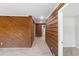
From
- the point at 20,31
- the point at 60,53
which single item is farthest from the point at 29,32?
the point at 60,53

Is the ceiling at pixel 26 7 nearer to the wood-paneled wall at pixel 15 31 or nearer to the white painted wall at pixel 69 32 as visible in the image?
the wood-paneled wall at pixel 15 31

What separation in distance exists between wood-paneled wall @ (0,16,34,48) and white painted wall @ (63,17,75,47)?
7.60 ft

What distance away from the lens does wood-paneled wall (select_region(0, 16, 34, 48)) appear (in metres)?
7.36

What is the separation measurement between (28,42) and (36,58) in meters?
6.25

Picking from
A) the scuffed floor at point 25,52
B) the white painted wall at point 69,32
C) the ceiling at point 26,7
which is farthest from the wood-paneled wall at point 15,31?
the white painted wall at point 69,32

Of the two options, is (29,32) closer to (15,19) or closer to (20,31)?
(20,31)

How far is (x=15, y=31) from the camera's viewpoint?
7398 mm

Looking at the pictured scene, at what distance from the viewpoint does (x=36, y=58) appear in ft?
3.88

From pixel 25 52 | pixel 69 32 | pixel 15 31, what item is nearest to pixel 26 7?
pixel 25 52

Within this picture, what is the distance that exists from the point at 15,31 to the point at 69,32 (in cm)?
345

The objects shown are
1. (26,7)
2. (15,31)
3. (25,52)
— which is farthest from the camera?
(15,31)

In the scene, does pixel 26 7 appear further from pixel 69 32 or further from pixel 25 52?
pixel 69 32

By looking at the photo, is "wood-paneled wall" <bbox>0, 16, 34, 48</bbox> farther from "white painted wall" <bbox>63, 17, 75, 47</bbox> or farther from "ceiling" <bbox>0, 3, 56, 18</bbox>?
"white painted wall" <bbox>63, 17, 75, 47</bbox>

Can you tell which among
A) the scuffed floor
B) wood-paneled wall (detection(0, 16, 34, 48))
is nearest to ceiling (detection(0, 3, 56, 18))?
wood-paneled wall (detection(0, 16, 34, 48))
